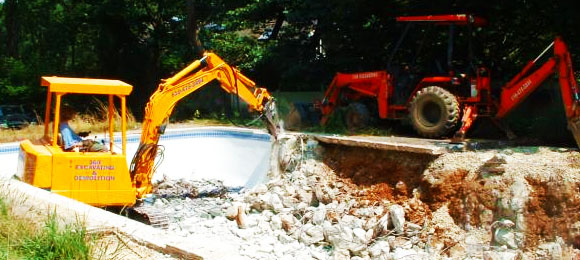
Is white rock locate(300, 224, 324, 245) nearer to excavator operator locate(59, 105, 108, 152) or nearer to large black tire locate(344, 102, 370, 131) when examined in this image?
excavator operator locate(59, 105, 108, 152)

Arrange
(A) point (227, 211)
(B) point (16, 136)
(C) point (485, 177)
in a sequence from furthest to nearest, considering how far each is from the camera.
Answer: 1. (B) point (16, 136)
2. (A) point (227, 211)
3. (C) point (485, 177)

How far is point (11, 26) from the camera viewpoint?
84.7 ft

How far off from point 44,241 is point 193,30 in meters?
14.9

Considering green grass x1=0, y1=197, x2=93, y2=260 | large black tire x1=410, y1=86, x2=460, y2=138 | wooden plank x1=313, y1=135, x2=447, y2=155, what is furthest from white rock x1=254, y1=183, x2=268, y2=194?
green grass x1=0, y1=197, x2=93, y2=260

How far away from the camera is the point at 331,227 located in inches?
362

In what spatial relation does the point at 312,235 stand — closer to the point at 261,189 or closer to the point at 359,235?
the point at 359,235

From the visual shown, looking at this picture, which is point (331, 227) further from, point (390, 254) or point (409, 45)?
point (409, 45)

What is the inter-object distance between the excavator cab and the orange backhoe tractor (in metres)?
5.32

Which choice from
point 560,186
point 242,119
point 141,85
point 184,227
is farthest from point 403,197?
point 141,85

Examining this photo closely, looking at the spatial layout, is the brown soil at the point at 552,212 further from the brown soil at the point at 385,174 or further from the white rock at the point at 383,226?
the white rock at the point at 383,226

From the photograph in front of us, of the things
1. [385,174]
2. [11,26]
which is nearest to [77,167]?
[385,174]

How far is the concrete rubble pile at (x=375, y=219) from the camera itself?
8211mm

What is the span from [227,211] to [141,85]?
12.4 metres

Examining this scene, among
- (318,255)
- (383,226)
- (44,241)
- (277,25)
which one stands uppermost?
(277,25)
